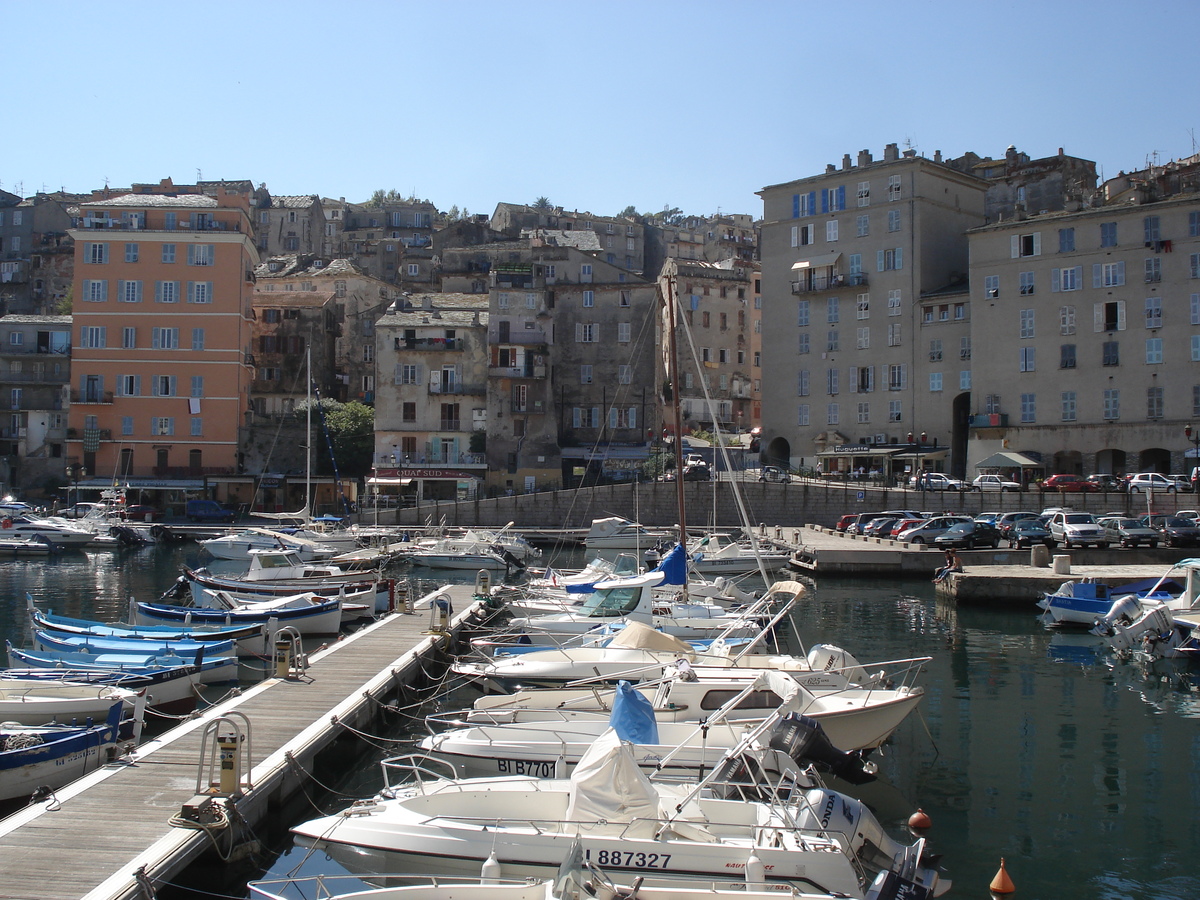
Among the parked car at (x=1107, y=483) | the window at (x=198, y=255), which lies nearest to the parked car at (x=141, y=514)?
the window at (x=198, y=255)

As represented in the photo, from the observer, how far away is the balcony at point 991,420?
63.7m

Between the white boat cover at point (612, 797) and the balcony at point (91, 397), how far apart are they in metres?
71.0

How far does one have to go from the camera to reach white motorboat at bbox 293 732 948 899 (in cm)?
1164

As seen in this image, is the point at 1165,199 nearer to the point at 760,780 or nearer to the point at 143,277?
the point at 760,780

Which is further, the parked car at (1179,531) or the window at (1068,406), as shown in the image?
the window at (1068,406)

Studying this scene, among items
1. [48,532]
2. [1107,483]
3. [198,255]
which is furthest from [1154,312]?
[48,532]

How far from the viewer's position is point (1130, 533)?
1720 inches

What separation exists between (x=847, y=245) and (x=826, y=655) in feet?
187

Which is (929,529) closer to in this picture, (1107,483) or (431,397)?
(1107,483)

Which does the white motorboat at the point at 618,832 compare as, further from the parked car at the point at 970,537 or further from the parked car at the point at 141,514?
the parked car at the point at 141,514

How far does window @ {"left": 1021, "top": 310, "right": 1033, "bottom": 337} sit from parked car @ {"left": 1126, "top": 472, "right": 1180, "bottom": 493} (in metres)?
12.5

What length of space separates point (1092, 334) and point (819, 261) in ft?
61.0

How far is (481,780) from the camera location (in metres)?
13.6

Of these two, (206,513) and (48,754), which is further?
(206,513)
